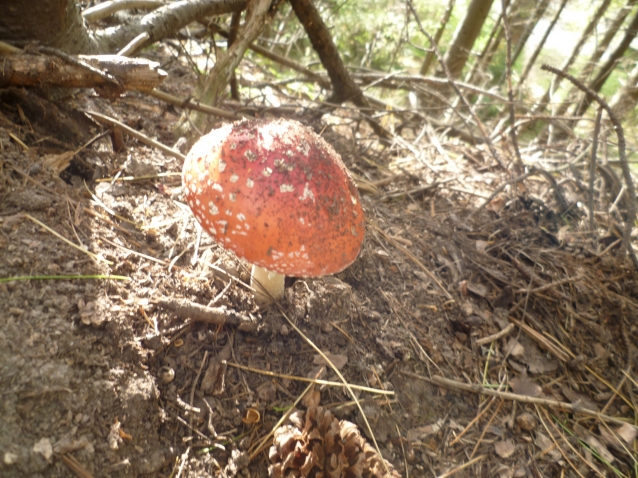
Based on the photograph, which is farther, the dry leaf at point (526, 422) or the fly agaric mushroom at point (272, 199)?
the dry leaf at point (526, 422)

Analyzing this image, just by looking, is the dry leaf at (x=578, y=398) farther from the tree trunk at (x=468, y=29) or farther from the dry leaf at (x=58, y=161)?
the tree trunk at (x=468, y=29)

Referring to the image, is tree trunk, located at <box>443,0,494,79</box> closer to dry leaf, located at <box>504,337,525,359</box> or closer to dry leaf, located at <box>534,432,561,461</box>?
dry leaf, located at <box>504,337,525,359</box>

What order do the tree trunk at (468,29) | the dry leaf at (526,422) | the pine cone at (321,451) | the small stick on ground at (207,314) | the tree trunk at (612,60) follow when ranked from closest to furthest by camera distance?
1. the pine cone at (321,451)
2. the small stick on ground at (207,314)
3. the dry leaf at (526,422)
4. the tree trunk at (468,29)
5. the tree trunk at (612,60)

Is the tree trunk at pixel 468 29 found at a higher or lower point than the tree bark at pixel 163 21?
higher

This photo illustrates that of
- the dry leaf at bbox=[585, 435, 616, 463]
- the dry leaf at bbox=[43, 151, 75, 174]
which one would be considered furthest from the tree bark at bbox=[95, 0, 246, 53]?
the dry leaf at bbox=[585, 435, 616, 463]

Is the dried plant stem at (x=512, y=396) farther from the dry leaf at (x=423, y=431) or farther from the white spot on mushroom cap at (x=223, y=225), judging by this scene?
the white spot on mushroom cap at (x=223, y=225)

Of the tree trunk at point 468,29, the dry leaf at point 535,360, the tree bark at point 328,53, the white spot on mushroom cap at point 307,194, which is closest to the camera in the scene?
the white spot on mushroom cap at point 307,194

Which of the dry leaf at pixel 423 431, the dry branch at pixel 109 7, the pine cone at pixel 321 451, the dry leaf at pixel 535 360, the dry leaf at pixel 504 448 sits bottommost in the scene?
the dry leaf at pixel 423 431

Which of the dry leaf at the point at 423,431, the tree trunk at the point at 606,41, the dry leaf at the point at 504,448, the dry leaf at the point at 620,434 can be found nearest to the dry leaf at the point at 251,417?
the dry leaf at the point at 423,431
